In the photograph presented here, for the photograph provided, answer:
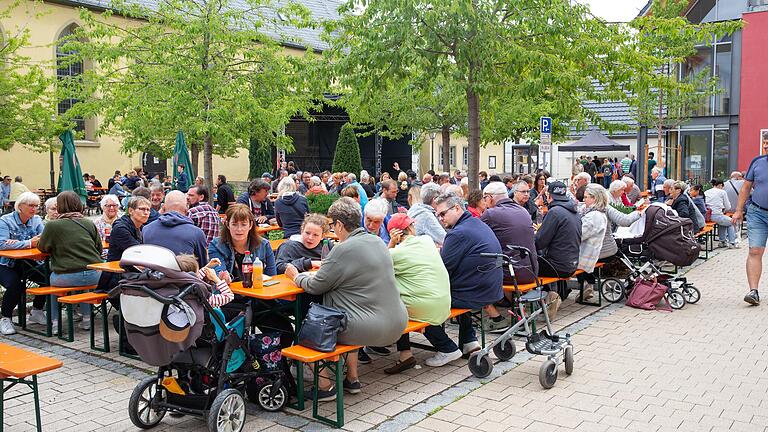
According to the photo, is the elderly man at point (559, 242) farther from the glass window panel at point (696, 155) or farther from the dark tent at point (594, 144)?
the glass window panel at point (696, 155)

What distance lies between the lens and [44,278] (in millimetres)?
8297

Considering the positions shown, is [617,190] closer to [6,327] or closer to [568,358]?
[568,358]

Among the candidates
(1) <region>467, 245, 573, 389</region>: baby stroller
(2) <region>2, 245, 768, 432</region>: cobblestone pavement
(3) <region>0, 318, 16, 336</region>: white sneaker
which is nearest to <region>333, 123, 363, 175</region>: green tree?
(3) <region>0, 318, 16, 336</region>: white sneaker

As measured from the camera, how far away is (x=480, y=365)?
6.44 metres

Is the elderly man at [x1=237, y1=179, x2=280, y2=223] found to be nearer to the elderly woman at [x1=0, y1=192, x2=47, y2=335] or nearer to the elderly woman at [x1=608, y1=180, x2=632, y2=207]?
the elderly woman at [x1=0, y1=192, x2=47, y2=335]

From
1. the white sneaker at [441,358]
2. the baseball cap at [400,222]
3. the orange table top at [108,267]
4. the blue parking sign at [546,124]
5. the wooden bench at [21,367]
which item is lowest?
the white sneaker at [441,358]

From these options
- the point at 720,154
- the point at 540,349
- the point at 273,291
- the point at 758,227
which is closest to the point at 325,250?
the point at 273,291

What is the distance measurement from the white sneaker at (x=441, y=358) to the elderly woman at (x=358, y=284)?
4.16 ft

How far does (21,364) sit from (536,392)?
3898mm

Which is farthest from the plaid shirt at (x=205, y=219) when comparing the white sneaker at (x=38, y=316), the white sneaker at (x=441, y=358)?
the white sneaker at (x=441, y=358)

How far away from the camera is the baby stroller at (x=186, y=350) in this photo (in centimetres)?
471

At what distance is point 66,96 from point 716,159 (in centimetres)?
2231

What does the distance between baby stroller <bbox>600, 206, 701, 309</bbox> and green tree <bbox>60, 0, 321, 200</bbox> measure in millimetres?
7458

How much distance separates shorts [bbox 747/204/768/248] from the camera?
9250 mm
